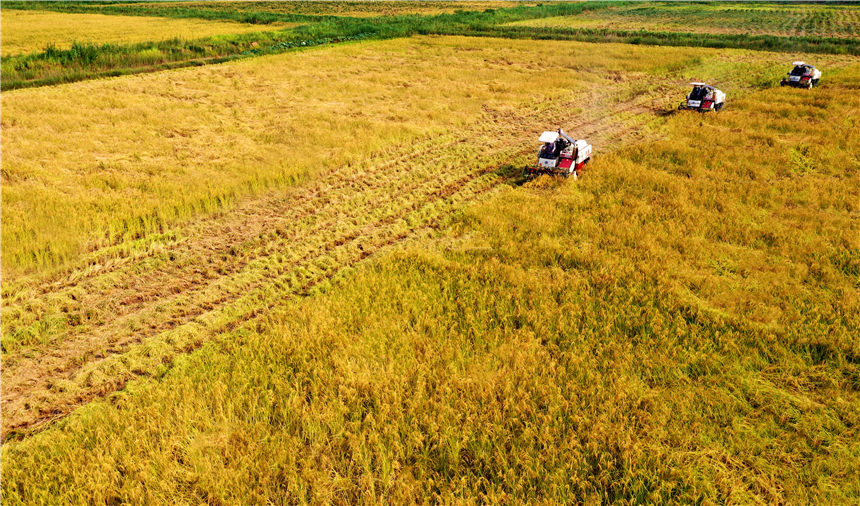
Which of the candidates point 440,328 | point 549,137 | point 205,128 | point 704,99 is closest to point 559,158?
point 549,137

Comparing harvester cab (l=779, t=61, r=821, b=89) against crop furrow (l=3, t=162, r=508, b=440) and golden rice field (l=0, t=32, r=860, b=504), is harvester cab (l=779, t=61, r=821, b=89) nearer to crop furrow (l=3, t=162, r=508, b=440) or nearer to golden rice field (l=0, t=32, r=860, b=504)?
golden rice field (l=0, t=32, r=860, b=504)

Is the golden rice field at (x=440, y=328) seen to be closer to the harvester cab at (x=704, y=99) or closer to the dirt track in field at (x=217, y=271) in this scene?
the dirt track in field at (x=217, y=271)

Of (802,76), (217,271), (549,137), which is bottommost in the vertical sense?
(217,271)

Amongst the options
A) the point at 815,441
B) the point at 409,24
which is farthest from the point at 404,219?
the point at 409,24

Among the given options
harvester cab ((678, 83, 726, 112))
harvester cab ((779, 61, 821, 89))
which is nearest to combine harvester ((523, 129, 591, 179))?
harvester cab ((678, 83, 726, 112))

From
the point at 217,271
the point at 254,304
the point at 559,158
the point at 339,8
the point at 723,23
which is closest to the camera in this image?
the point at 254,304

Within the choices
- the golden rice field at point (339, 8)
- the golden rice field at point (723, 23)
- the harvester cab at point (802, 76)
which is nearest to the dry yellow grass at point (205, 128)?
the harvester cab at point (802, 76)

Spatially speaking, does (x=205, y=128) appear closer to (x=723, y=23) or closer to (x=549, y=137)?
(x=549, y=137)
